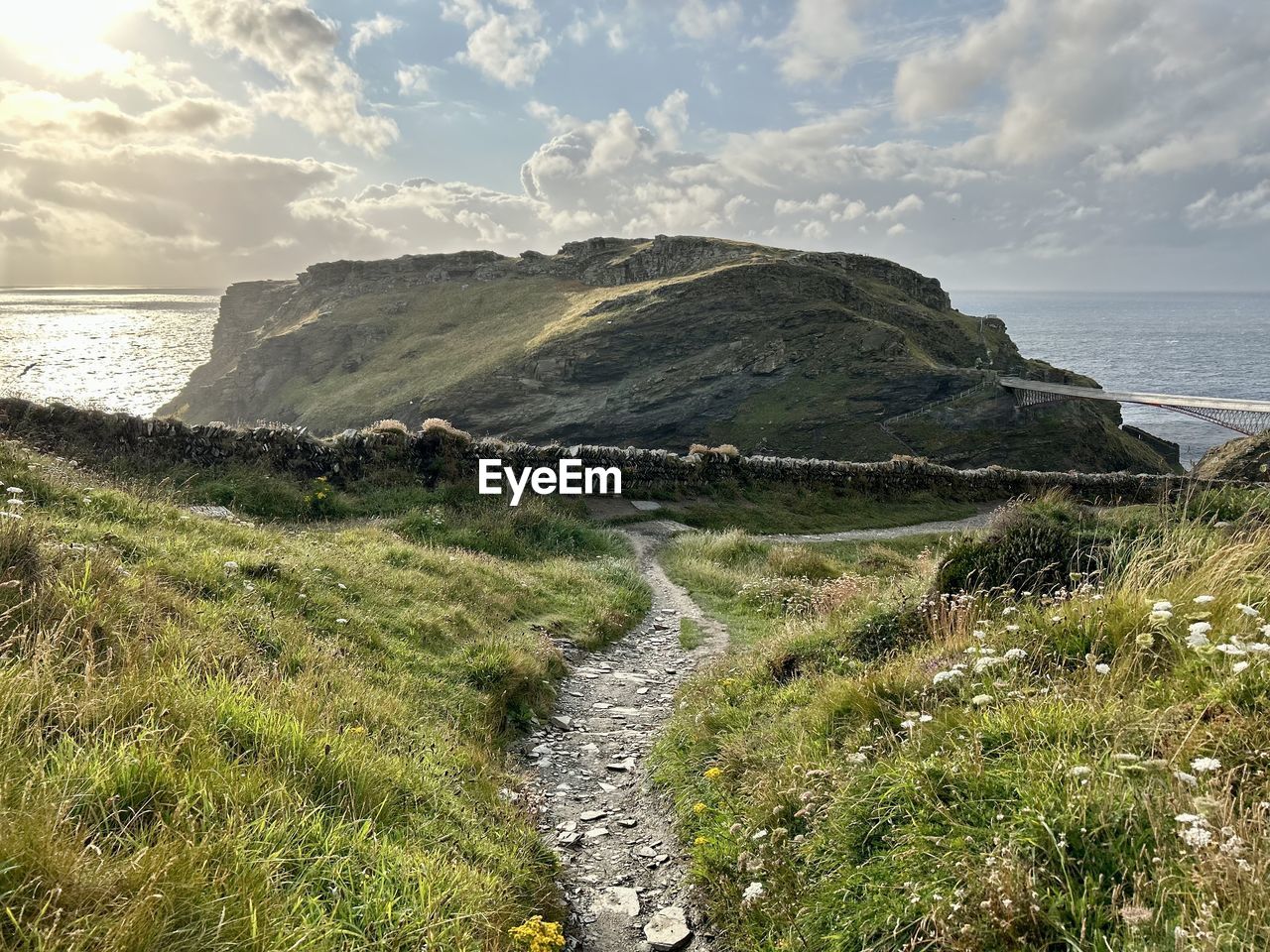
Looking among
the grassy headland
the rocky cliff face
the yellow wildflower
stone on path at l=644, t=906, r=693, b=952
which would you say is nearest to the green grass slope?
the yellow wildflower

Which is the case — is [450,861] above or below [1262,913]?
below

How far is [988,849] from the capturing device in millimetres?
3375

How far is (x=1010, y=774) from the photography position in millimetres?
3713

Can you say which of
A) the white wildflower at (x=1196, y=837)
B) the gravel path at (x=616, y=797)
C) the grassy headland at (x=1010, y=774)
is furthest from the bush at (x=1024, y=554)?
the white wildflower at (x=1196, y=837)

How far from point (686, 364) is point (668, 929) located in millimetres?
82782

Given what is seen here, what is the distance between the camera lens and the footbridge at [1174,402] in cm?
5053

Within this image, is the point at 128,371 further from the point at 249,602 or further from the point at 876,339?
Result: the point at 249,602

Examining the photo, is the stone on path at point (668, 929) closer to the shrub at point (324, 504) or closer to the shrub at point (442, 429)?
the shrub at point (324, 504)

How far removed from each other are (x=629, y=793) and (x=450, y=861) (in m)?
2.86

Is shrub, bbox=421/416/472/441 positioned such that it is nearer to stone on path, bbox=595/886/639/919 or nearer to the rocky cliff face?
stone on path, bbox=595/886/639/919

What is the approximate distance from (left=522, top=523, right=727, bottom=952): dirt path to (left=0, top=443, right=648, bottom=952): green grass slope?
45cm

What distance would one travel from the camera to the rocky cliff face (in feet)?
233

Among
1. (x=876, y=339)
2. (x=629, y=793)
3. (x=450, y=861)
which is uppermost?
(x=876, y=339)

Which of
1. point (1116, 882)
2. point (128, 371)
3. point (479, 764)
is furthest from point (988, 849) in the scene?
point (128, 371)
